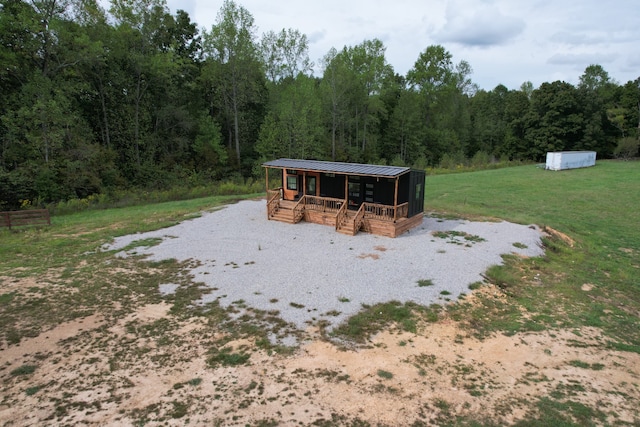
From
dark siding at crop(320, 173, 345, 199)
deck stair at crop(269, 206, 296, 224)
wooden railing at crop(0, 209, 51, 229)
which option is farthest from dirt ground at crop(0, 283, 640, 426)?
wooden railing at crop(0, 209, 51, 229)

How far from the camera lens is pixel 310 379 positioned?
6.47 meters

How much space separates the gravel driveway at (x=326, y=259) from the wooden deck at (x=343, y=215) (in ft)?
1.32

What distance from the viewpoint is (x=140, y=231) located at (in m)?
16.3

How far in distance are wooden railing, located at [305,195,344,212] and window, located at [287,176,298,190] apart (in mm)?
1714

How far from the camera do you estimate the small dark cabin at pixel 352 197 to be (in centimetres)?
1552

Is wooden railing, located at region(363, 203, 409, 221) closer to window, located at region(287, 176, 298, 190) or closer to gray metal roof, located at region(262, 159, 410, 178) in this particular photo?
gray metal roof, located at region(262, 159, 410, 178)

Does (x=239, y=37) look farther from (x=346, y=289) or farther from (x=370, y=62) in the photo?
(x=346, y=289)

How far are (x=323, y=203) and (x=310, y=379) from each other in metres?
11.7

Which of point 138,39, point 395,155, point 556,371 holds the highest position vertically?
point 138,39

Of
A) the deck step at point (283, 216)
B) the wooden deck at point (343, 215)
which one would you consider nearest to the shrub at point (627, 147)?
the wooden deck at point (343, 215)

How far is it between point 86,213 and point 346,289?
18975mm

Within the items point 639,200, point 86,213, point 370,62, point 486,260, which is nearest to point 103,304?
point 486,260

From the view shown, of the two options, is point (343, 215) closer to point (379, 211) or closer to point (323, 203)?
point (379, 211)

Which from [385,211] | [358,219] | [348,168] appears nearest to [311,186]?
[348,168]
